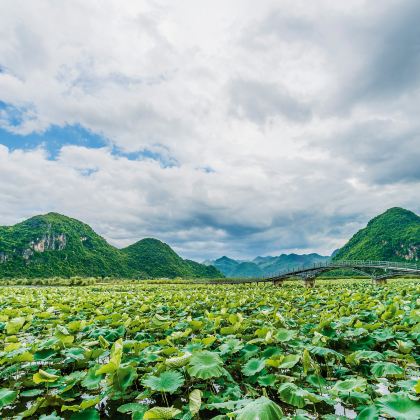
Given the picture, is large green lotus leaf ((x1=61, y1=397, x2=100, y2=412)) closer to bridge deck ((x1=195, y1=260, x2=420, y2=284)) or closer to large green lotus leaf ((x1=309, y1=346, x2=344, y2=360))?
large green lotus leaf ((x1=309, y1=346, x2=344, y2=360))

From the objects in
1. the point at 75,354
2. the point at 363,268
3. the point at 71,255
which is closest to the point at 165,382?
the point at 75,354

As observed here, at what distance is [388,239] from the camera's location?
10594 cm

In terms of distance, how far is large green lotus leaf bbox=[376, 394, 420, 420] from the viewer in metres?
2.26

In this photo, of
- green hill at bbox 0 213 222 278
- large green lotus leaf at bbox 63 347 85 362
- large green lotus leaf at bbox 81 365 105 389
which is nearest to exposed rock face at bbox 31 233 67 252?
green hill at bbox 0 213 222 278

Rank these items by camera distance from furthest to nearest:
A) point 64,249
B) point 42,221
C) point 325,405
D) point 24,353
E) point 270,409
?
point 42,221 → point 64,249 → point 24,353 → point 325,405 → point 270,409

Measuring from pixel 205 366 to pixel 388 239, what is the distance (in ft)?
399

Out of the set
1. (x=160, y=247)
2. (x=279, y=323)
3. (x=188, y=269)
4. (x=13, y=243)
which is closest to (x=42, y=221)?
(x=13, y=243)

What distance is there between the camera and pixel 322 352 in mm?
3830

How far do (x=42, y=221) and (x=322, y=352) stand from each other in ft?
505

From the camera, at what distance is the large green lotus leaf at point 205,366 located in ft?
9.86

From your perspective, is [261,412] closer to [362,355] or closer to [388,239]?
[362,355]

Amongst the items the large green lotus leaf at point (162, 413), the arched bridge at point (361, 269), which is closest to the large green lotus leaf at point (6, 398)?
the large green lotus leaf at point (162, 413)

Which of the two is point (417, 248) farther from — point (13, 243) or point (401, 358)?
point (13, 243)

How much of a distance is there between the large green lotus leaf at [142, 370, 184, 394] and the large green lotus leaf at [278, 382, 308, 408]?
3.34 ft
